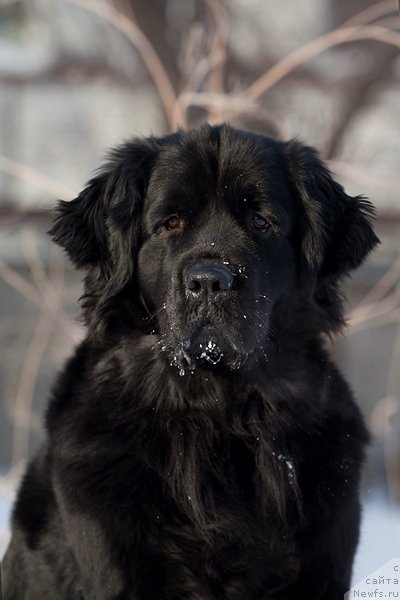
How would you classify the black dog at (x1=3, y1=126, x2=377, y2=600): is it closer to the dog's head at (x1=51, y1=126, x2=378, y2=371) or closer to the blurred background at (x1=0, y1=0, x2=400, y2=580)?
the dog's head at (x1=51, y1=126, x2=378, y2=371)

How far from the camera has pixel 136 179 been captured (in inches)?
136

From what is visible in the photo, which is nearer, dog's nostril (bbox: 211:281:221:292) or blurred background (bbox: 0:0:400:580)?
dog's nostril (bbox: 211:281:221:292)

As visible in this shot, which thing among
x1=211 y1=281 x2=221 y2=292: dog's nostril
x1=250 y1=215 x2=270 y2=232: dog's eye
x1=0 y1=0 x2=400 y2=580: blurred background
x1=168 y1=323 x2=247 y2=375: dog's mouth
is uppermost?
x1=0 y1=0 x2=400 y2=580: blurred background

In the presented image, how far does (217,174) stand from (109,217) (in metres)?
0.46

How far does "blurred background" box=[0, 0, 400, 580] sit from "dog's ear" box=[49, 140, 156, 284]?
145 inches

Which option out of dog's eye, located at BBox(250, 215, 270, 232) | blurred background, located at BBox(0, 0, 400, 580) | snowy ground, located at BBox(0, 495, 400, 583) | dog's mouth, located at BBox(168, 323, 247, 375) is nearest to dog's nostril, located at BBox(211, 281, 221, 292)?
dog's mouth, located at BBox(168, 323, 247, 375)

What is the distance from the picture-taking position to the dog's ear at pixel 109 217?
3400mm

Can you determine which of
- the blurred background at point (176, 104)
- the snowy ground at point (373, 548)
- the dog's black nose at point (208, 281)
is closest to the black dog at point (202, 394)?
the dog's black nose at point (208, 281)

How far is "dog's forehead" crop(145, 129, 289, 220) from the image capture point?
3336 millimetres

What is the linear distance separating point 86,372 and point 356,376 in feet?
18.0

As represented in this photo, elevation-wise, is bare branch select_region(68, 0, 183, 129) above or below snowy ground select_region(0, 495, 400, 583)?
above

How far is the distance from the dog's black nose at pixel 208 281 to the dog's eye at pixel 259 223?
342mm

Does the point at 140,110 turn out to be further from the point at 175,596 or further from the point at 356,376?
the point at 175,596

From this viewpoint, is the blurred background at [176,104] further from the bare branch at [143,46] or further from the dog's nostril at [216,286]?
the dog's nostril at [216,286]
